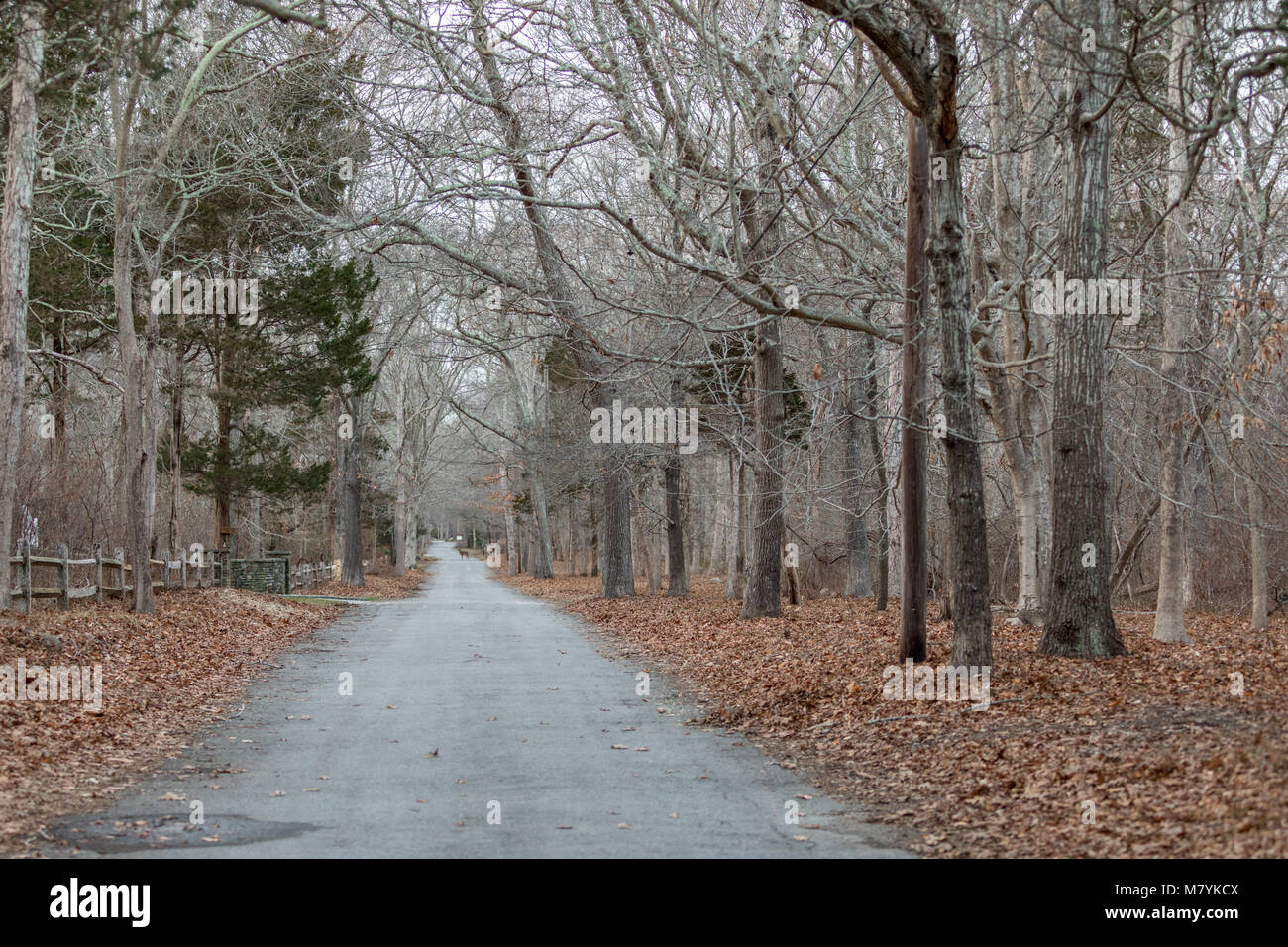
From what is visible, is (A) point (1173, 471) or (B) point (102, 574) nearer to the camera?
(A) point (1173, 471)

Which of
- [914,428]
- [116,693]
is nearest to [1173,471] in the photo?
[914,428]

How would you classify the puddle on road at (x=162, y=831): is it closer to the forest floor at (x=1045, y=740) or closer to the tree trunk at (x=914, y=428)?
the forest floor at (x=1045, y=740)

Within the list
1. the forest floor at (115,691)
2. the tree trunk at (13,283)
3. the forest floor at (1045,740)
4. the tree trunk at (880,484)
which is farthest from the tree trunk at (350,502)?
the forest floor at (1045,740)

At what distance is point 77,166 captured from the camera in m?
22.4

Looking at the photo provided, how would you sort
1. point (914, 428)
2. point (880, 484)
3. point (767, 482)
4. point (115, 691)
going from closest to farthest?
point (115, 691) < point (914, 428) < point (767, 482) < point (880, 484)

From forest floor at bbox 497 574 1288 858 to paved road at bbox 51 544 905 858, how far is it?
61cm

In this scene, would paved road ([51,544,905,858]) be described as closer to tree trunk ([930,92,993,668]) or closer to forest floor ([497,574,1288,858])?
forest floor ([497,574,1288,858])

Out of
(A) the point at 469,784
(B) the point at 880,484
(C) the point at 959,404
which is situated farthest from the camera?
(B) the point at 880,484

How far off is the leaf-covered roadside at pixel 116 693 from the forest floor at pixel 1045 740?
5.19m

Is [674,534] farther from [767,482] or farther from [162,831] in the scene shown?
[162,831]

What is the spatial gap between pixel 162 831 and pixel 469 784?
2.17 metres

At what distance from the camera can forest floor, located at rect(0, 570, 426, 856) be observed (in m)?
8.13

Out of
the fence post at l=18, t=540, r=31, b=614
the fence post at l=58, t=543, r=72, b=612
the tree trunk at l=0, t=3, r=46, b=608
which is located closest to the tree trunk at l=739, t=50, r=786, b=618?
the tree trunk at l=0, t=3, r=46, b=608

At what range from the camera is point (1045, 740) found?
875 centimetres
